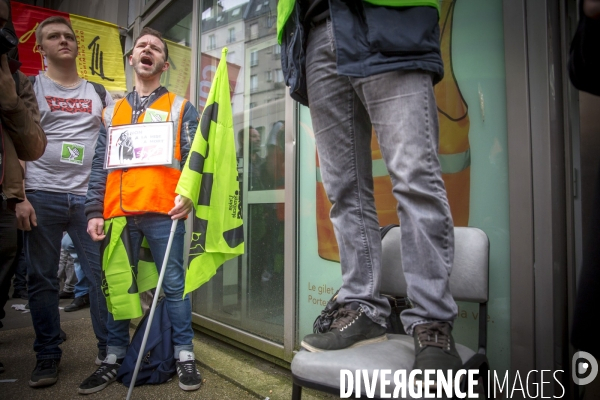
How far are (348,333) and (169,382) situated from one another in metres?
1.44

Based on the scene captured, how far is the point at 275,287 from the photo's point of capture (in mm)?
2533

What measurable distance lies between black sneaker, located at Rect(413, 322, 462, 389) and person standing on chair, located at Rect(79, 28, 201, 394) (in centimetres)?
136

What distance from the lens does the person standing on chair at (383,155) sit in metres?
0.98

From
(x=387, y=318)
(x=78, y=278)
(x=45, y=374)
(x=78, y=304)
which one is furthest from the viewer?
(x=78, y=278)

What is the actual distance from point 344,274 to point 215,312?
6.85 ft

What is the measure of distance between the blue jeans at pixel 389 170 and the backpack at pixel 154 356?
1378 mm

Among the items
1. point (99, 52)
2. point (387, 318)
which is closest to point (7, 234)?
point (387, 318)

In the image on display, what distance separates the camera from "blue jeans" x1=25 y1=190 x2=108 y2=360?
222cm

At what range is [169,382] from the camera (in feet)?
6.86

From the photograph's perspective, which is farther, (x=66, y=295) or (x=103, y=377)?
(x=66, y=295)

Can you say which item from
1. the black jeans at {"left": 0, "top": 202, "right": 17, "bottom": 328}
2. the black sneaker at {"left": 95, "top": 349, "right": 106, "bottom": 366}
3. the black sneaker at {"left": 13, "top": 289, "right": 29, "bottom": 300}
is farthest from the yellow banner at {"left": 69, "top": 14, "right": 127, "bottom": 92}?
the black sneaker at {"left": 95, "top": 349, "right": 106, "bottom": 366}

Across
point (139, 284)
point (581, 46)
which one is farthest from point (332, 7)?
point (139, 284)

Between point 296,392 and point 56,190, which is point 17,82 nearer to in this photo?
point 56,190

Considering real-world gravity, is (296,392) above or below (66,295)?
above
